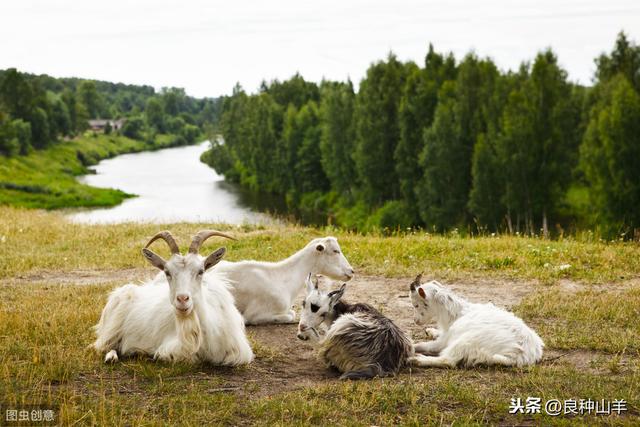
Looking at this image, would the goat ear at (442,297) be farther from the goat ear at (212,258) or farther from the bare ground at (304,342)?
the goat ear at (212,258)

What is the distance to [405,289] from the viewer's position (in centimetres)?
1018

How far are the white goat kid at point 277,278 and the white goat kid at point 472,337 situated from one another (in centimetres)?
189

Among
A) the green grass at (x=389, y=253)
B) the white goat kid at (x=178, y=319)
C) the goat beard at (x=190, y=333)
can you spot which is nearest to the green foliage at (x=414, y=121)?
the green grass at (x=389, y=253)

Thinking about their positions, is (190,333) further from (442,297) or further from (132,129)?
(132,129)

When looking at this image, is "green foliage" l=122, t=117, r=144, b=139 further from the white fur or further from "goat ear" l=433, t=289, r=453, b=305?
"goat ear" l=433, t=289, r=453, b=305

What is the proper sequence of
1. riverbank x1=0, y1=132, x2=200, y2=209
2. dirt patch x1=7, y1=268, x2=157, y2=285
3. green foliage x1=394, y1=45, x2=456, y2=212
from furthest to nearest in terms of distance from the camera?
1. riverbank x1=0, y1=132, x2=200, y2=209
2. green foliage x1=394, y1=45, x2=456, y2=212
3. dirt patch x1=7, y1=268, x2=157, y2=285

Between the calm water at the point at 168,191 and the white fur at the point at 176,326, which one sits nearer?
the white fur at the point at 176,326

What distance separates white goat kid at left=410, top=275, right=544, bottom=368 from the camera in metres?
6.59

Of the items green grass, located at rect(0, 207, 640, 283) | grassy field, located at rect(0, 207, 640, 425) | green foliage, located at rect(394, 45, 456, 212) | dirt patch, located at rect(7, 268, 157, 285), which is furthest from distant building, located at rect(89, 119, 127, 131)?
grassy field, located at rect(0, 207, 640, 425)

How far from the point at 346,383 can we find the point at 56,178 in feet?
205

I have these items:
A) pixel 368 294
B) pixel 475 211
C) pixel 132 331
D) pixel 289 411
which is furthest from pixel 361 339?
pixel 475 211

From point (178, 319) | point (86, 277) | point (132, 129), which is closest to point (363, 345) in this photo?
point (178, 319)

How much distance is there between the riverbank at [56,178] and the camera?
1912 inches

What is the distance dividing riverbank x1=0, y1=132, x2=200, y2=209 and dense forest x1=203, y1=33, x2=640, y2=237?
16901 millimetres
